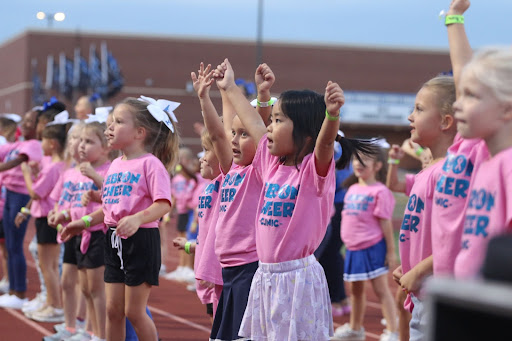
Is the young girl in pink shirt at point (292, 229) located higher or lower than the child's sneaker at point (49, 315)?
higher

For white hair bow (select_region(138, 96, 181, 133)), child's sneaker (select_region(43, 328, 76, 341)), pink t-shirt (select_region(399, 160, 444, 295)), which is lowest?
child's sneaker (select_region(43, 328, 76, 341))

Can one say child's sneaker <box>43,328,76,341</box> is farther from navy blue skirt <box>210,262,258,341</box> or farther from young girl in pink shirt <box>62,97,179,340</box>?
navy blue skirt <box>210,262,258,341</box>

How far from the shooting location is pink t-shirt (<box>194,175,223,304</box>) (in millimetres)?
4746

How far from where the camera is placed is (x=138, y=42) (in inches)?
1797

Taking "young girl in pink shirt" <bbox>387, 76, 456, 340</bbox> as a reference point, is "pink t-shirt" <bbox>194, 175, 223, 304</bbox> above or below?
below

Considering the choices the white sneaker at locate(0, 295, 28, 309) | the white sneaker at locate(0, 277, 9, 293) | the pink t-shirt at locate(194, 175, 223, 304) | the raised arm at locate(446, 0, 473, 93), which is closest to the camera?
the raised arm at locate(446, 0, 473, 93)

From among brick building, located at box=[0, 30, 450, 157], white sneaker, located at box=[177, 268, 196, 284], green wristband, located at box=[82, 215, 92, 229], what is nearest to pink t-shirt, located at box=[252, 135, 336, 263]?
green wristband, located at box=[82, 215, 92, 229]

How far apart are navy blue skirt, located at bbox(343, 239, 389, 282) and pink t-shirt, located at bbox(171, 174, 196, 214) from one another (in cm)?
609

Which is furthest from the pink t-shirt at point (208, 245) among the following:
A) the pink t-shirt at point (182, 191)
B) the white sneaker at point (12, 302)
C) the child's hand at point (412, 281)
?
the pink t-shirt at point (182, 191)

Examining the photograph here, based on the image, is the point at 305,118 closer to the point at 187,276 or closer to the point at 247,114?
the point at 247,114

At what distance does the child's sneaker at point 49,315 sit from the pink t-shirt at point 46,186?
971 mm

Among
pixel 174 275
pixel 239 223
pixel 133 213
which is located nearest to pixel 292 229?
pixel 239 223

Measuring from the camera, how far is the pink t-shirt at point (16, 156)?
8273 mm

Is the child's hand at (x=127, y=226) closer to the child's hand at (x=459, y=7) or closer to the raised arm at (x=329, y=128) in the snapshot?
the raised arm at (x=329, y=128)
